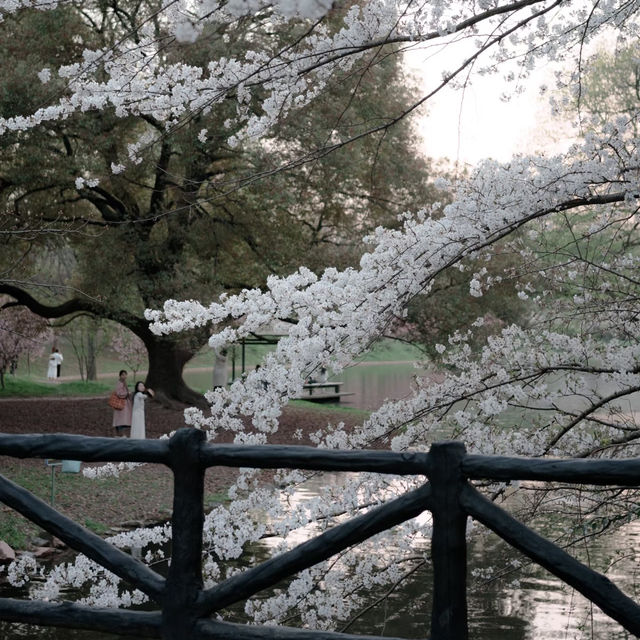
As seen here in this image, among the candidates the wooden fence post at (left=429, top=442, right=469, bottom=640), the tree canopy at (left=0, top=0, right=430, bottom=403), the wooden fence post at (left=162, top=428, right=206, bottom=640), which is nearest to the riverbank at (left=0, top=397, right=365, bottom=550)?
the tree canopy at (left=0, top=0, right=430, bottom=403)

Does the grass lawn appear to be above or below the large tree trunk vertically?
above

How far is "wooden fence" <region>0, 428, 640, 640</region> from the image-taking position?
2338mm

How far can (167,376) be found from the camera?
25.0m

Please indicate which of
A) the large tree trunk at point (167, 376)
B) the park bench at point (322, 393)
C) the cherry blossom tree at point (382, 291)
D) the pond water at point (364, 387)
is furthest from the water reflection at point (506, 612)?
the park bench at point (322, 393)

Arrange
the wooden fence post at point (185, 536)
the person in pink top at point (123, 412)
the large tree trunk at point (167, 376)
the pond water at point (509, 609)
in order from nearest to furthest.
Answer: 1. the wooden fence post at point (185, 536)
2. the pond water at point (509, 609)
3. the person in pink top at point (123, 412)
4. the large tree trunk at point (167, 376)

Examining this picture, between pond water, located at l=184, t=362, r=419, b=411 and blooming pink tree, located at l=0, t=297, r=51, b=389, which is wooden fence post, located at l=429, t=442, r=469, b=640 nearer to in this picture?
pond water, located at l=184, t=362, r=419, b=411

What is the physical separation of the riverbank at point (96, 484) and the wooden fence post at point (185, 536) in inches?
219

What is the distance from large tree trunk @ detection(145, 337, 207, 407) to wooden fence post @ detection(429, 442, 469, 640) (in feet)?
73.0

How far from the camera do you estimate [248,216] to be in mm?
22109

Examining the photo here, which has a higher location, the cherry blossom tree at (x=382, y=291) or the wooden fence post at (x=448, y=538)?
the cherry blossom tree at (x=382, y=291)

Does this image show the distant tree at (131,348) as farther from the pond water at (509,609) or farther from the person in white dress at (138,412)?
the pond water at (509,609)

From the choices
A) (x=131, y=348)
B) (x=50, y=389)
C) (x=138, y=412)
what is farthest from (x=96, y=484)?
(x=131, y=348)

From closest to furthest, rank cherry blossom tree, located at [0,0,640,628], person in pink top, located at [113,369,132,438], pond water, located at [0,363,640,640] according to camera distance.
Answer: cherry blossom tree, located at [0,0,640,628]
pond water, located at [0,363,640,640]
person in pink top, located at [113,369,132,438]

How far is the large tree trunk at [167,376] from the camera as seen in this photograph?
24672 millimetres
